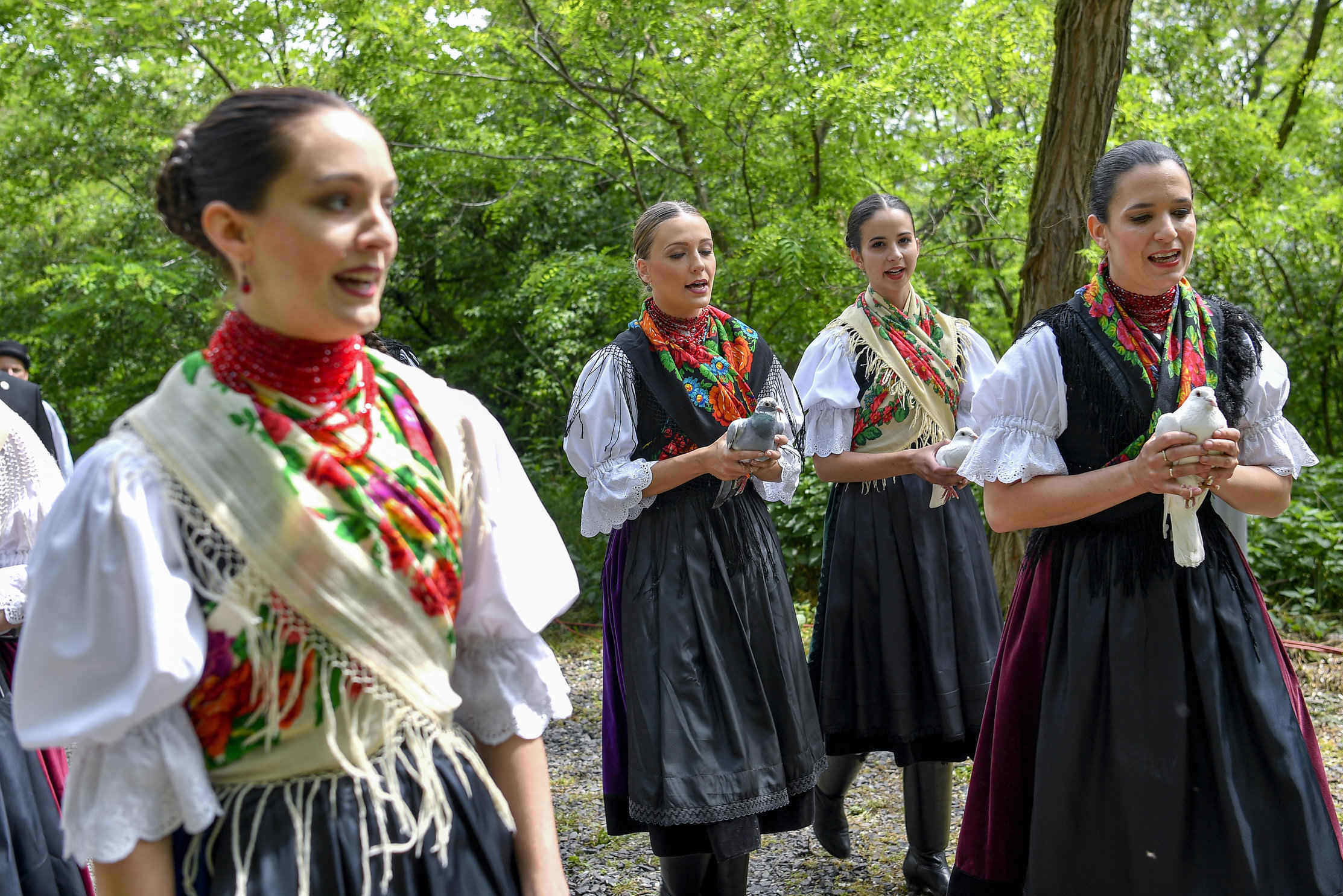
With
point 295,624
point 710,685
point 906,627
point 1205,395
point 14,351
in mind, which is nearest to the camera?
point 295,624

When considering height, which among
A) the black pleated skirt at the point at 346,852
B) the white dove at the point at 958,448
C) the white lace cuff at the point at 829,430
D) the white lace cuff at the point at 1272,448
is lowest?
the black pleated skirt at the point at 346,852

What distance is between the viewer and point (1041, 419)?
2.76m

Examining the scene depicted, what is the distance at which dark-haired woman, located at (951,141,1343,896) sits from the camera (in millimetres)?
2506

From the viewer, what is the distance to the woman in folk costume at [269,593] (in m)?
1.41

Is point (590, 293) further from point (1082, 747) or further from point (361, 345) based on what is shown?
point (361, 345)

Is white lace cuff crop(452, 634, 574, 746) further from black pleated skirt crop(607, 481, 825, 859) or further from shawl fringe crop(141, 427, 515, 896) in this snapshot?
black pleated skirt crop(607, 481, 825, 859)

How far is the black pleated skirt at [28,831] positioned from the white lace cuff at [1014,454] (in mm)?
2464

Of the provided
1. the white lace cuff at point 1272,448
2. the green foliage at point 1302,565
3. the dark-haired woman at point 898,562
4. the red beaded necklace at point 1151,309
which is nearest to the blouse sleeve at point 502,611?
the red beaded necklace at point 1151,309

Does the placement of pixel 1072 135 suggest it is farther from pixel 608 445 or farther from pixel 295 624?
pixel 295 624

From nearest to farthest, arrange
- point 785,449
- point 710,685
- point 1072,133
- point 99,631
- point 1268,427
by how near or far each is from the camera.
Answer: point 99,631 → point 1268,427 → point 710,685 → point 785,449 → point 1072,133

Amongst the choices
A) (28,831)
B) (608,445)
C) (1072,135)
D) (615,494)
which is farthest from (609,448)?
(1072,135)

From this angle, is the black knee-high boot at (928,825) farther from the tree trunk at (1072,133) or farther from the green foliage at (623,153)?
the green foliage at (623,153)

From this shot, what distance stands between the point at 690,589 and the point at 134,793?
223 cm

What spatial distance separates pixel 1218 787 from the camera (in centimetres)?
250
